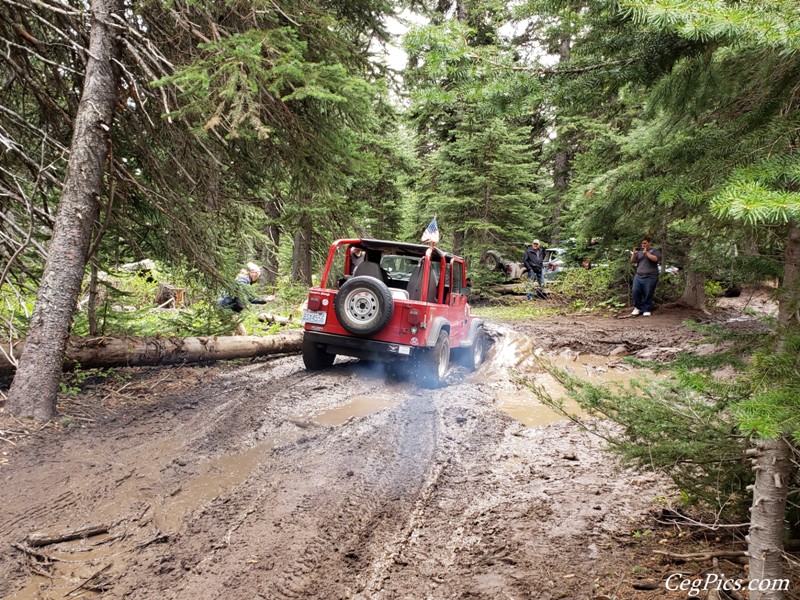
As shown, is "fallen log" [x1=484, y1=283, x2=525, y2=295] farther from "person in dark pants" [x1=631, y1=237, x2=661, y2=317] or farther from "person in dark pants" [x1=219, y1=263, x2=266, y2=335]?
"person in dark pants" [x1=219, y1=263, x2=266, y2=335]

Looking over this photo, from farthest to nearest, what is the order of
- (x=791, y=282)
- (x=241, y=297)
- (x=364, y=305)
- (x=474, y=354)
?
(x=474, y=354), (x=364, y=305), (x=241, y=297), (x=791, y=282)

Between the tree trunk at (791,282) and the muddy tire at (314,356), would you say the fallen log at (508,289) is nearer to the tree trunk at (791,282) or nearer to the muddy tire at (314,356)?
the muddy tire at (314,356)

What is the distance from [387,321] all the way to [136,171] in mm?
3909

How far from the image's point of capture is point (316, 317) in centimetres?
719

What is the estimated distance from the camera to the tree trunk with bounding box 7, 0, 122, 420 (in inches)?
176

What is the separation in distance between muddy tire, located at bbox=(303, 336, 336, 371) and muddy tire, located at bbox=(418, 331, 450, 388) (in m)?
1.68

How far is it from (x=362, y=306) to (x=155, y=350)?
2.97m

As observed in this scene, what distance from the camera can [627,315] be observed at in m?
13.4

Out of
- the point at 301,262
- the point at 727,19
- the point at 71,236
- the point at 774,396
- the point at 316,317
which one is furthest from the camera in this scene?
the point at 301,262

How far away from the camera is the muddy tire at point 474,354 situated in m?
8.76

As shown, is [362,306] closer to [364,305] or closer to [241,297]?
[364,305]

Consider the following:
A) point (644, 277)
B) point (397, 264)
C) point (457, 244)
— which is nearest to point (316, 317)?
point (397, 264)

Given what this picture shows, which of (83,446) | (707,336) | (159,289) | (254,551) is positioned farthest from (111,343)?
(159,289)

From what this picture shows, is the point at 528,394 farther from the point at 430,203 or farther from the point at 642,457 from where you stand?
the point at 430,203
